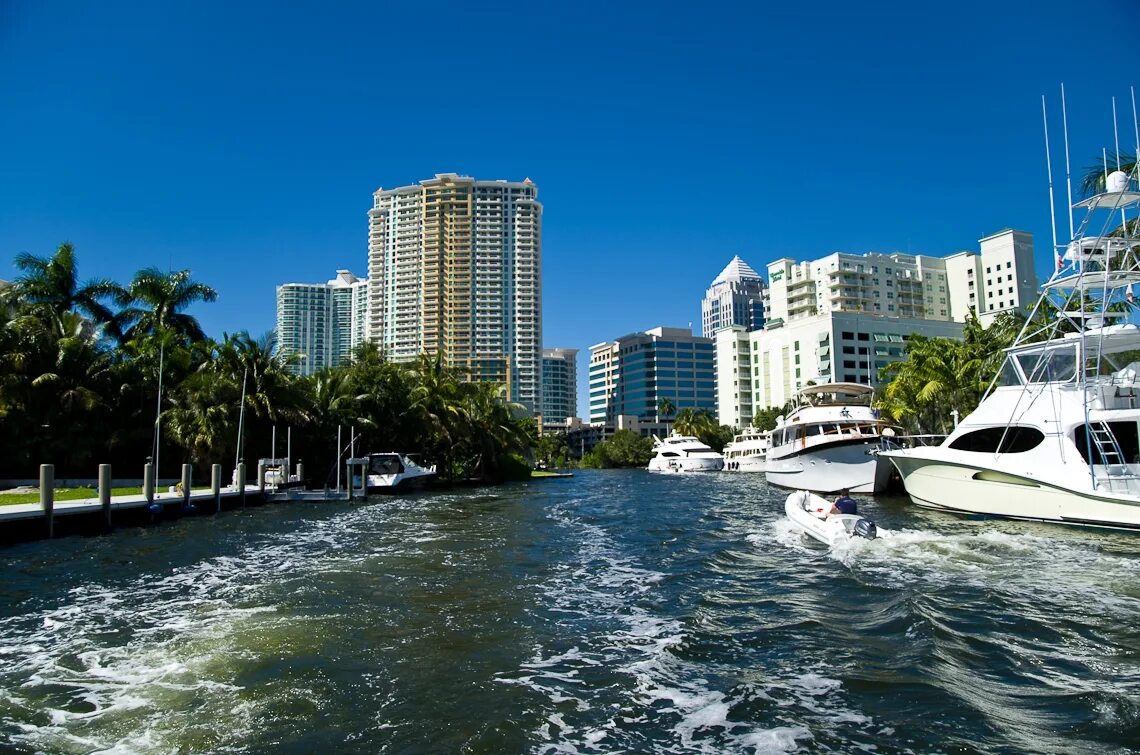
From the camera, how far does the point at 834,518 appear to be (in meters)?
21.0

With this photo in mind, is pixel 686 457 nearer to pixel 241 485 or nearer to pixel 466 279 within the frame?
pixel 241 485

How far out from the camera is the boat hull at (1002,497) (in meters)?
22.8

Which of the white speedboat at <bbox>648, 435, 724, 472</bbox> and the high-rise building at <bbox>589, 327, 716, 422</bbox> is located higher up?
the high-rise building at <bbox>589, 327, 716, 422</bbox>

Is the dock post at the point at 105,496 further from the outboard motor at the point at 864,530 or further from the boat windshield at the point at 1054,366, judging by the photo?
the boat windshield at the point at 1054,366

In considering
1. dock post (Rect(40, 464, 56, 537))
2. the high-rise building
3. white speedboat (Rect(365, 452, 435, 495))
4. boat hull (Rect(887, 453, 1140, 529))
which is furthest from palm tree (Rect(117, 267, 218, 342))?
the high-rise building

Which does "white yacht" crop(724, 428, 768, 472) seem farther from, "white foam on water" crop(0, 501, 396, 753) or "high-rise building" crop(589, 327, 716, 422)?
"high-rise building" crop(589, 327, 716, 422)

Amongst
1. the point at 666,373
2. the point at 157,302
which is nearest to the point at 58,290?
the point at 157,302

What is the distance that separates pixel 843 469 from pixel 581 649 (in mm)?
33079

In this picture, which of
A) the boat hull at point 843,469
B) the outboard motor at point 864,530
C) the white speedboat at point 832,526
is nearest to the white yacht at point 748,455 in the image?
the boat hull at point 843,469

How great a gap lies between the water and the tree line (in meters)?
23.2

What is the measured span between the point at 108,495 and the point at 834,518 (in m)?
24.2

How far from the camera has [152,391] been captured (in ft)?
152

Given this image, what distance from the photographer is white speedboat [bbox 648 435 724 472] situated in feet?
319

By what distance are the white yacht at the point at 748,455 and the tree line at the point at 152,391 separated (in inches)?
1776
